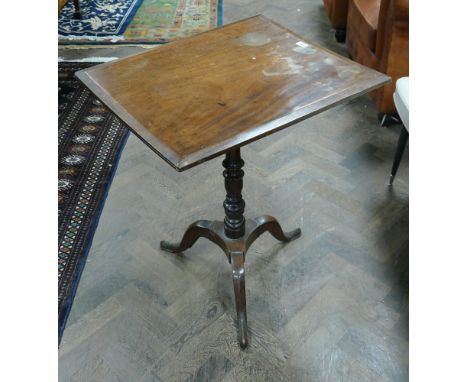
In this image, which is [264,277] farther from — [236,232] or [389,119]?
[389,119]

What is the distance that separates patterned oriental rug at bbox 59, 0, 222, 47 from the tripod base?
2033mm

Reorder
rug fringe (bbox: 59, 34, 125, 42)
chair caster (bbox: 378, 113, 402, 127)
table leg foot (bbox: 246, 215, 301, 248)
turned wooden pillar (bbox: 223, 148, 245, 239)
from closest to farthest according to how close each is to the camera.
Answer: turned wooden pillar (bbox: 223, 148, 245, 239) → table leg foot (bbox: 246, 215, 301, 248) → chair caster (bbox: 378, 113, 402, 127) → rug fringe (bbox: 59, 34, 125, 42)

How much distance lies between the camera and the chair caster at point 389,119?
2270 millimetres

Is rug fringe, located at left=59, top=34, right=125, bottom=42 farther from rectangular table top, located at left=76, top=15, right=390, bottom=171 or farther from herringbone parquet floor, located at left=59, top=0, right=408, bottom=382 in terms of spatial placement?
rectangular table top, located at left=76, top=15, right=390, bottom=171

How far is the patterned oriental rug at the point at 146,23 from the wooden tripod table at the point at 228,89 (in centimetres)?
207

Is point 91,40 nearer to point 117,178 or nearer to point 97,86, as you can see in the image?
point 117,178

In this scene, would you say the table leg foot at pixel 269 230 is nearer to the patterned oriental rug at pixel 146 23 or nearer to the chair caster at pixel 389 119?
the chair caster at pixel 389 119

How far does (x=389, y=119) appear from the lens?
2281 millimetres

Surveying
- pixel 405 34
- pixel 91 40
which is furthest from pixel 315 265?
pixel 91 40

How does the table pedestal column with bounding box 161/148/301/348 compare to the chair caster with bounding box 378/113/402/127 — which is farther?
the chair caster with bounding box 378/113/402/127

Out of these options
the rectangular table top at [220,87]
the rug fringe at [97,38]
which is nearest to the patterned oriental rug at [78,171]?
the rug fringe at [97,38]

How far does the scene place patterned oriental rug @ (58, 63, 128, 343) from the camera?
1.66m

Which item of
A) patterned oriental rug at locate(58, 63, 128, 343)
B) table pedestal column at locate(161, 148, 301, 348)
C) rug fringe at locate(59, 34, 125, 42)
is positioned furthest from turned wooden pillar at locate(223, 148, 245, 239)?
rug fringe at locate(59, 34, 125, 42)

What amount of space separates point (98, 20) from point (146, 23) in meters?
0.39
